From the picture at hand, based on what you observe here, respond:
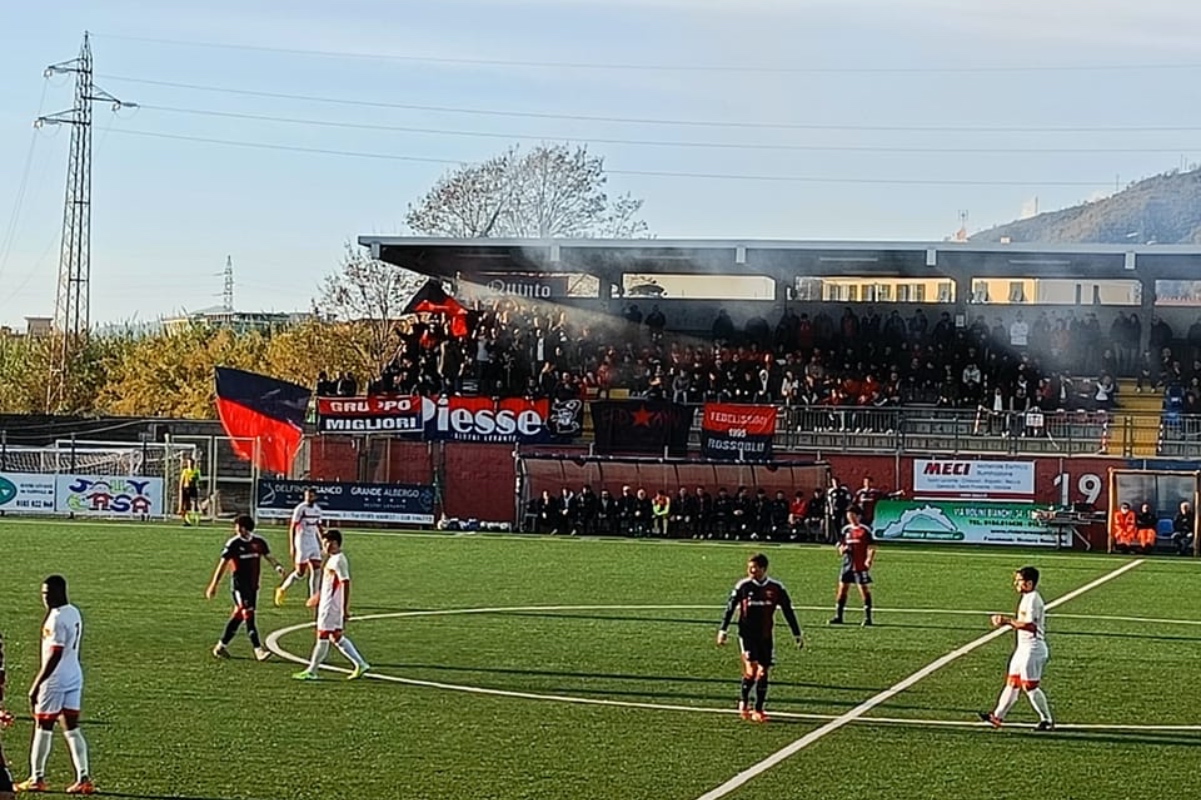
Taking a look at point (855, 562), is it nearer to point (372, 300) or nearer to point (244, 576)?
point (244, 576)

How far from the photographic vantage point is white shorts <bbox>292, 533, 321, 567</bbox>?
30.1m

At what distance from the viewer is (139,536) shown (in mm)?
45250

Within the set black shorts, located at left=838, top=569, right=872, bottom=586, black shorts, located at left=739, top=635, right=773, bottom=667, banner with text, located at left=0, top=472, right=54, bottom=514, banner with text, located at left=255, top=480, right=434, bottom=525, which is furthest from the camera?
banner with text, located at left=0, top=472, right=54, bottom=514

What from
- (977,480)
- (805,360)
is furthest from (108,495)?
(977,480)

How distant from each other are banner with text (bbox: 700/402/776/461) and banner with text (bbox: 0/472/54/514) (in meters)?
18.7

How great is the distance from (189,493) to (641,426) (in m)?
12.7

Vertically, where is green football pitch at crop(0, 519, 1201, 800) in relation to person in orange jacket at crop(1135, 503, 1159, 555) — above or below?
below

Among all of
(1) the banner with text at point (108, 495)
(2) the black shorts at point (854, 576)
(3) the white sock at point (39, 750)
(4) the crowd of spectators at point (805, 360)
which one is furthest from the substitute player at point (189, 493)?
(3) the white sock at point (39, 750)

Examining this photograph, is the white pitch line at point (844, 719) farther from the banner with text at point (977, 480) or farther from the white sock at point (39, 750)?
the banner with text at point (977, 480)

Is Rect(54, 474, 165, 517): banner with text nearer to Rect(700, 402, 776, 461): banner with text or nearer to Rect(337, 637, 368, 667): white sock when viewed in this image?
Rect(700, 402, 776, 461): banner with text

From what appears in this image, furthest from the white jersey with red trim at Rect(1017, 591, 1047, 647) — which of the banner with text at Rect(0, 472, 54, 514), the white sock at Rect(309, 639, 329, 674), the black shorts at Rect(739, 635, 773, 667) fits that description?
the banner with text at Rect(0, 472, 54, 514)

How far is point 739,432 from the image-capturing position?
51906 mm

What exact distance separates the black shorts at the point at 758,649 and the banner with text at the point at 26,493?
37.8 meters

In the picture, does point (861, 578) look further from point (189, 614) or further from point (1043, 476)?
point (1043, 476)
